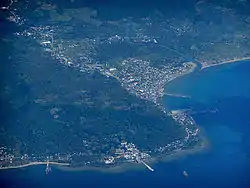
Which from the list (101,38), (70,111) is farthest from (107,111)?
(101,38)

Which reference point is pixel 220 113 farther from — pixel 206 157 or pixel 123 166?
pixel 123 166

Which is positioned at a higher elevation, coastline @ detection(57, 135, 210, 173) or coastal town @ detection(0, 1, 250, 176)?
coastal town @ detection(0, 1, 250, 176)

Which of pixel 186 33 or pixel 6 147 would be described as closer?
pixel 6 147

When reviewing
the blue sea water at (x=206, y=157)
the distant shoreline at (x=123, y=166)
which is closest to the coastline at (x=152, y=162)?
the distant shoreline at (x=123, y=166)

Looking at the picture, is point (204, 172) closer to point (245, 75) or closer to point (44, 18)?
point (245, 75)

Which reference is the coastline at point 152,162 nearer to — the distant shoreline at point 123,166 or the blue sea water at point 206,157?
the distant shoreline at point 123,166

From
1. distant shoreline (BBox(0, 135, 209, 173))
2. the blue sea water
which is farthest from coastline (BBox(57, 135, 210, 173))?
the blue sea water

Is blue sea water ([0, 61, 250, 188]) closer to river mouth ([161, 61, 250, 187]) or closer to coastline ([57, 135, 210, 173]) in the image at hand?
river mouth ([161, 61, 250, 187])

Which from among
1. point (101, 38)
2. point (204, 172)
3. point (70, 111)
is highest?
point (101, 38)
